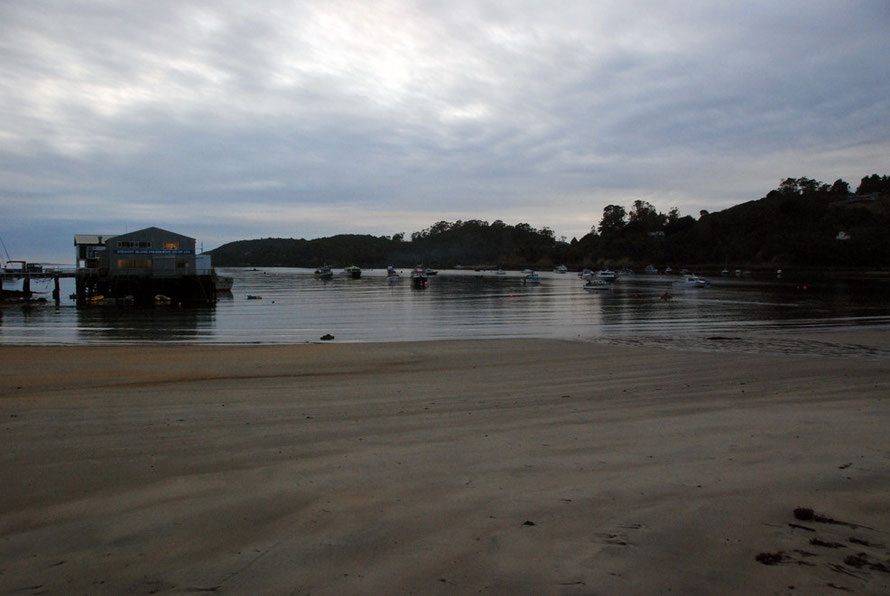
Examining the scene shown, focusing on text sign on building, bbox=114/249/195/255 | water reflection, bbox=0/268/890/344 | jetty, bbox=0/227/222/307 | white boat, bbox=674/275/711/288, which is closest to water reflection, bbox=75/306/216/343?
water reflection, bbox=0/268/890/344

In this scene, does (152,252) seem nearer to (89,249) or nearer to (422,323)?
(89,249)

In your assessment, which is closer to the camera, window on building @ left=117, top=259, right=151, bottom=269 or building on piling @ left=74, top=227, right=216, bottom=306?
building on piling @ left=74, top=227, right=216, bottom=306

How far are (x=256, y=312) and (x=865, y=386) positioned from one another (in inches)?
1586

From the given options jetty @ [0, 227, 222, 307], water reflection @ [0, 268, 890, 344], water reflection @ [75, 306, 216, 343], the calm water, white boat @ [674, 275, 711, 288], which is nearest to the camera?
the calm water

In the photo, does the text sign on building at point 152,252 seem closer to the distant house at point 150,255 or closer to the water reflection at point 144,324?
the distant house at point 150,255

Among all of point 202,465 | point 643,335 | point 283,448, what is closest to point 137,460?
point 202,465

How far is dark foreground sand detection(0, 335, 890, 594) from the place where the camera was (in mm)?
3355

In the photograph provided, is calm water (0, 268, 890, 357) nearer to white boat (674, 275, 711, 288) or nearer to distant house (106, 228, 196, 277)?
distant house (106, 228, 196, 277)

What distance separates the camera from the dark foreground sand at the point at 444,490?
11.0 ft

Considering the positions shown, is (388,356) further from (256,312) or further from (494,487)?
(256,312)

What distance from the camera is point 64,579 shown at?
10.8ft

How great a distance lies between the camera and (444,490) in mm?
4668

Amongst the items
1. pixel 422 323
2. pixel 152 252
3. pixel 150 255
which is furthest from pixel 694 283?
pixel 150 255

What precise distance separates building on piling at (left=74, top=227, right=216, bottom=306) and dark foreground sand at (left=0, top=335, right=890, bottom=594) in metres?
48.7
